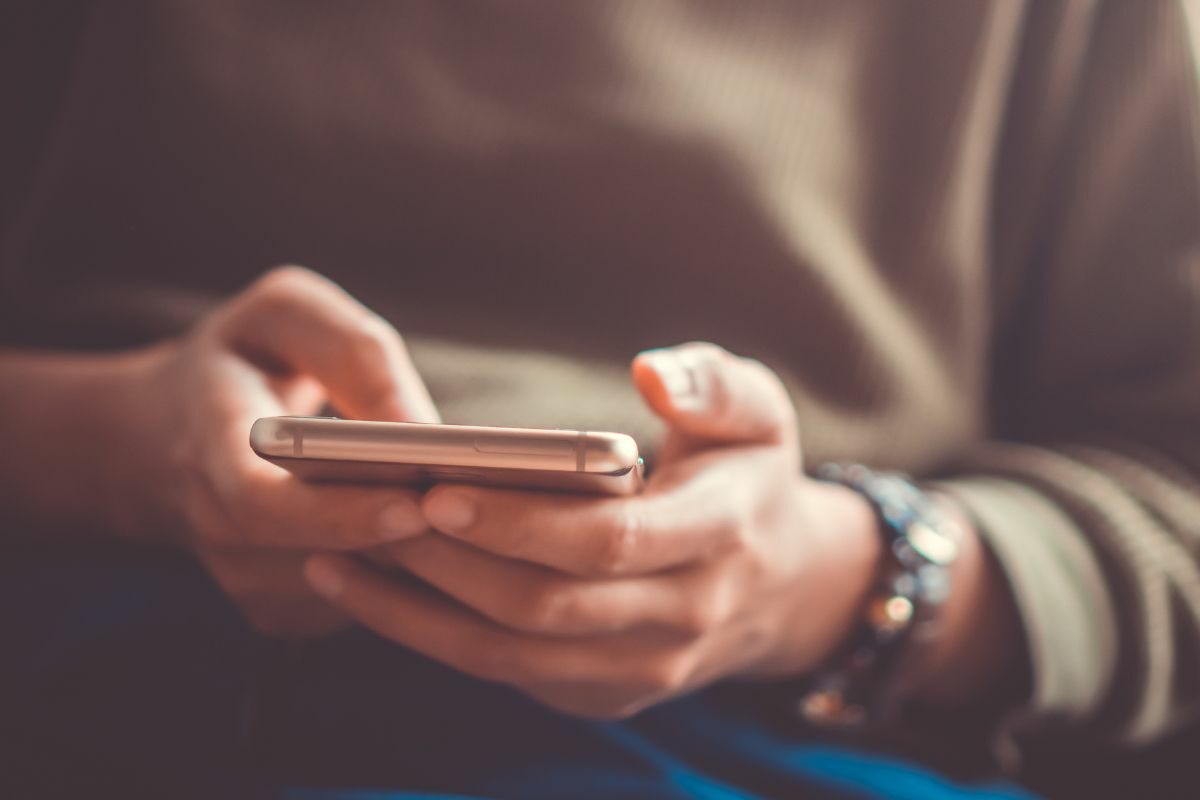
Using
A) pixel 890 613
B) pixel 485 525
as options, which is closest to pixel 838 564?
pixel 890 613

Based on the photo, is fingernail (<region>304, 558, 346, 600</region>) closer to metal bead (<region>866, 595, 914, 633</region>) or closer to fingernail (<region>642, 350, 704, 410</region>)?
fingernail (<region>642, 350, 704, 410</region>)

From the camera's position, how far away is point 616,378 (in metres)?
0.56

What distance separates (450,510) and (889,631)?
0.30m

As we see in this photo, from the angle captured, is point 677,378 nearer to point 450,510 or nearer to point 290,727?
point 450,510

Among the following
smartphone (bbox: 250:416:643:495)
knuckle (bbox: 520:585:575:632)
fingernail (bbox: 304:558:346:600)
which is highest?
smartphone (bbox: 250:416:643:495)

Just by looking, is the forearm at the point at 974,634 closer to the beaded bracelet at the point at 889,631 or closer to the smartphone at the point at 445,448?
the beaded bracelet at the point at 889,631

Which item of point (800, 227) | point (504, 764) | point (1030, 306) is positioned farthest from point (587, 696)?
point (1030, 306)

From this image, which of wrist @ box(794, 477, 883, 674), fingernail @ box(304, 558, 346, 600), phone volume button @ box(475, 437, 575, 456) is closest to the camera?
phone volume button @ box(475, 437, 575, 456)

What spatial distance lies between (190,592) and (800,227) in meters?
Answer: 0.43

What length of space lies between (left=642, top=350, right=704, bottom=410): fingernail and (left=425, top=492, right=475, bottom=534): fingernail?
9 cm

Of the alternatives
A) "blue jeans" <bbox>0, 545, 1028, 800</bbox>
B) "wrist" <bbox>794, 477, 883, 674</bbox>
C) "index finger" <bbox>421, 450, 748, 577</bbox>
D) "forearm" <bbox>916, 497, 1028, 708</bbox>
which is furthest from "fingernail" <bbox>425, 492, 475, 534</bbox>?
"forearm" <bbox>916, 497, 1028, 708</bbox>

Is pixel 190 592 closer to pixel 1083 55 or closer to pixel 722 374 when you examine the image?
pixel 722 374

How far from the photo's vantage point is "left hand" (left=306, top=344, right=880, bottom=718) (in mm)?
319

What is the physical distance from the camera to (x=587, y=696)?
387 millimetres
